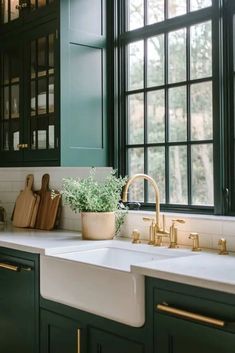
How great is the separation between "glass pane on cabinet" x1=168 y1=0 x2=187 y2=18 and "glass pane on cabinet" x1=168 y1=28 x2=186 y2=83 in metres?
0.11

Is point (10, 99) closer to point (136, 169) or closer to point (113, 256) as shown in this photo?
point (136, 169)

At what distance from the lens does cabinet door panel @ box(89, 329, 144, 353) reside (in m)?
2.16

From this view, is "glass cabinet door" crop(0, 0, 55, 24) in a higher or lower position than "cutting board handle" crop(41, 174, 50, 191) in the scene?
higher

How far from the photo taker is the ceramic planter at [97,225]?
3.03 meters

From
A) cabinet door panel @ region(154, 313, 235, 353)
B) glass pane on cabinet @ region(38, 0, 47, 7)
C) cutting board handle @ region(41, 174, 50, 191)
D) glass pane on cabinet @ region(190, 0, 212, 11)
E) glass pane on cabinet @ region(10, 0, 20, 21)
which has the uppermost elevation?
glass pane on cabinet @ region(10, 0, 20, 21)

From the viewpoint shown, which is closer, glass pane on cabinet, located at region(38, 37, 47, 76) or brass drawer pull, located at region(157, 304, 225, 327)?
brass drawer pull, located at region(157, 304, 225, 327)

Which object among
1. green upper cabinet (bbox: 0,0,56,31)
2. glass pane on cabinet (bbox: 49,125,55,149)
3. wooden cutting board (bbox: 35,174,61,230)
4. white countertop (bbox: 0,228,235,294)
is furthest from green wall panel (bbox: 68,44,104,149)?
white countertop (bbox: 0,228,235,294)

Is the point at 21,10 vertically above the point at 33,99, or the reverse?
the point at 21,10

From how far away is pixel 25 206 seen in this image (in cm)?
378

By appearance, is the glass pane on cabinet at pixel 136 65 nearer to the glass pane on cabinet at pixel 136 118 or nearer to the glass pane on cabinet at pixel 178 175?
the glass pane on cabinet at pixel 136 118

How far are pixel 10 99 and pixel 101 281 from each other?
1.86m

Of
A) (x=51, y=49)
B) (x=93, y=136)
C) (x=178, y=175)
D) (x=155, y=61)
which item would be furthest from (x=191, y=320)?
(x=51, y=49)

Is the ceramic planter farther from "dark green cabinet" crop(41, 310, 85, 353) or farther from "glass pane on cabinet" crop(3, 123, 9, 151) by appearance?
"glass pane on cabinet" crop(3, 123, 9, 151)

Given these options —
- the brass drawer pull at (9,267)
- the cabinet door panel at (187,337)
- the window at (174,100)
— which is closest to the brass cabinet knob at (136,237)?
the window at (174,100)
